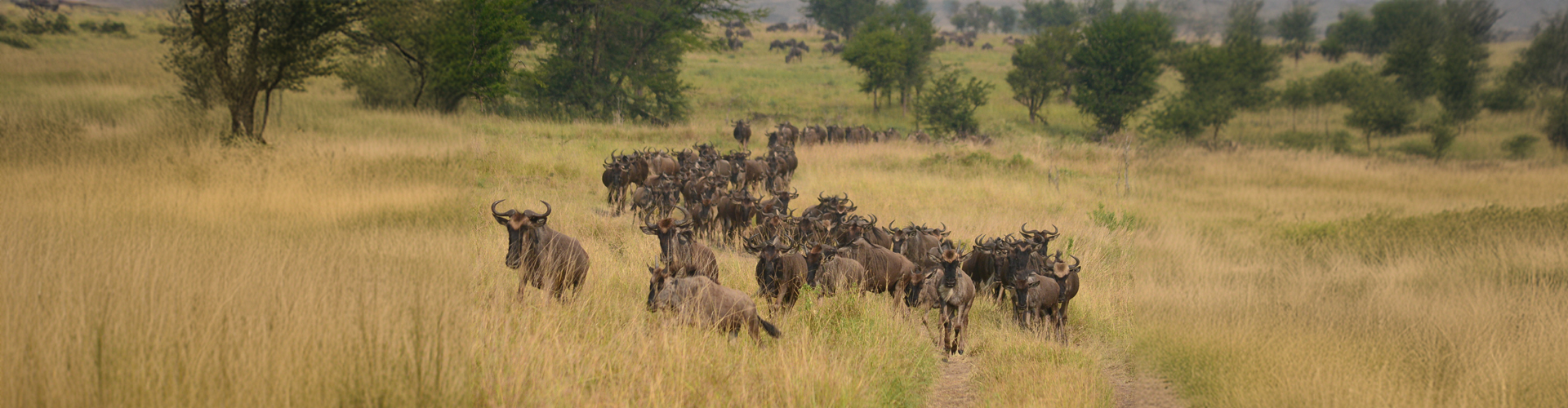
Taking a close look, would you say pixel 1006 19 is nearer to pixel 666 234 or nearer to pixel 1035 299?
pixel 1035 299

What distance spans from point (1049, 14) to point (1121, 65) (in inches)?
2160

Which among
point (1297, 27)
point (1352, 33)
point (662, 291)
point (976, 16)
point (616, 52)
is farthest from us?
point (976, 16)

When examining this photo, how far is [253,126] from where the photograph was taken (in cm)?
1013

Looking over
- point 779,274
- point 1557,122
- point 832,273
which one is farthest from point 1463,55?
point 779,274

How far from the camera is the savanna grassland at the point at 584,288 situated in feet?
13.1

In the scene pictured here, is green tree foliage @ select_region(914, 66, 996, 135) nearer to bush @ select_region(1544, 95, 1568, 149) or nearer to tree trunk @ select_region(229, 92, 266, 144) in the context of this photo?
bush @ select_region(1544, 95, 1568, 149)

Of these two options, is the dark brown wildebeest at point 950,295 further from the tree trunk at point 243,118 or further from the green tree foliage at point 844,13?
the green tree foliage at point 844,13

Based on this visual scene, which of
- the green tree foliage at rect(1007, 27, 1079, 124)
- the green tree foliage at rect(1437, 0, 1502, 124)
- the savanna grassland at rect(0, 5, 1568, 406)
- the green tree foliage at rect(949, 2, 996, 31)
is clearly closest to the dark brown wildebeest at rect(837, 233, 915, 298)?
the savanna grassland at rect(0, 5, 1568, 406)

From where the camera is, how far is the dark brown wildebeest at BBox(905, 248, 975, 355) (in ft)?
24.0

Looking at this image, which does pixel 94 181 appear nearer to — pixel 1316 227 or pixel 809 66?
pixel 1316 227

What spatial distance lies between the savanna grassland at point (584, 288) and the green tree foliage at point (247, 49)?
36 cm

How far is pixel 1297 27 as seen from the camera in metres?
21.3

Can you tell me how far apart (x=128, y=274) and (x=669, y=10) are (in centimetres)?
3270

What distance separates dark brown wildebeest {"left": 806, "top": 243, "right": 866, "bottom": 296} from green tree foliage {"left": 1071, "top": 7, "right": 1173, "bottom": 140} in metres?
34.7
